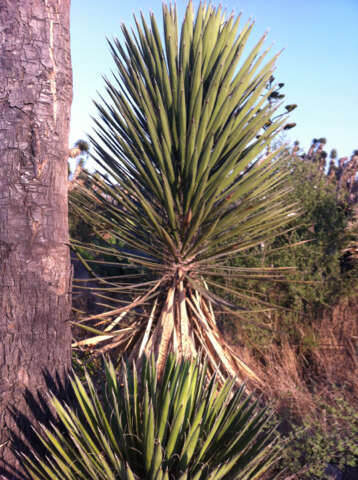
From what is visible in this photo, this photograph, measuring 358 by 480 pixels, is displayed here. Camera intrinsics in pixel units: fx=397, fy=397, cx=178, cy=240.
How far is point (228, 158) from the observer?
311 centimetres

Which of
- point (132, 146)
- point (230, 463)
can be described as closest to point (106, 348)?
point (230, 463)

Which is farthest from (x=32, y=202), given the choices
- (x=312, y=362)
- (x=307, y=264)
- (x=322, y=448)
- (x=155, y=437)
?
(x=312, y=362)

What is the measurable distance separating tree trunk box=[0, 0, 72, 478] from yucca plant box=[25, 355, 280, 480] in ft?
0.85

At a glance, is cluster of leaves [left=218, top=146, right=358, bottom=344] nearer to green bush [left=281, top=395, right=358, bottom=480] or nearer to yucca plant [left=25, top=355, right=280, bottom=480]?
green bush [left=281, top=395, right=358, bottom=480]

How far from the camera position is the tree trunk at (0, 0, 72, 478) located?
6.57ft

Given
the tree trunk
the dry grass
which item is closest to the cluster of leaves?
the dry grass

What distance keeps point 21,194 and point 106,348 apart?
1.46 meters

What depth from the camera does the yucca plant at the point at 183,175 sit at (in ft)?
10.1

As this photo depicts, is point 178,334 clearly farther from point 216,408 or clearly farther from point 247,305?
point 247,305

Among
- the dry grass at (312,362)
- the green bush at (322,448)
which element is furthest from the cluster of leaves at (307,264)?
the green bush at (322,448)

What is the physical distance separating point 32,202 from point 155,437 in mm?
1344

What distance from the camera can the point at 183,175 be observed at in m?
3.22

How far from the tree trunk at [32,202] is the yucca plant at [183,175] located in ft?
2.93

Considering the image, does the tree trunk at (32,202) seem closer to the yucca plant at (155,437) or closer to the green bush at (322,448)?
the yucca plant at (155,437)
